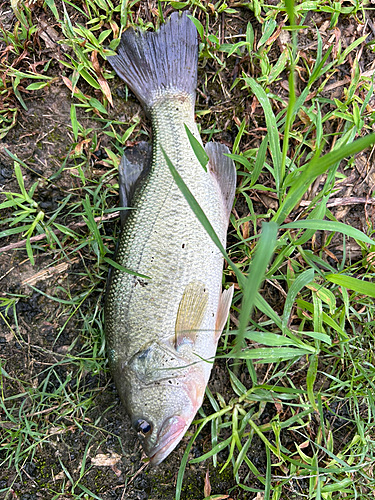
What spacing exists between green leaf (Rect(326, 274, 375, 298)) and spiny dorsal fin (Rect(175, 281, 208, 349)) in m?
0.84

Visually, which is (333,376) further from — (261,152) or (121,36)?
(121,36)

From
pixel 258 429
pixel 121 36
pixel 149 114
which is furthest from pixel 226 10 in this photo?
pixel 258 429

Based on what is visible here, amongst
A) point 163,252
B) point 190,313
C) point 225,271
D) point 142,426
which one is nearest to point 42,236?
point 163,252

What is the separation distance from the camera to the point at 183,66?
2.65m

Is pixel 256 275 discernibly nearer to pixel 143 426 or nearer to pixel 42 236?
pixel 143 426

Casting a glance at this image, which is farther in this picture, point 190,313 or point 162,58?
point 162,58

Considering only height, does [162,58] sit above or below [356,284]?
above

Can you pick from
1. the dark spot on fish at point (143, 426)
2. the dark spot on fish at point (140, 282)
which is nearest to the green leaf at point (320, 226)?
the dark spot on fish at point (140, 282)

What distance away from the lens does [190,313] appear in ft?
7.48

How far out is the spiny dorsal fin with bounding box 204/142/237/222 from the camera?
2.61 metres

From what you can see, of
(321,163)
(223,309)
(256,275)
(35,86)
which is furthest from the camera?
(35,86)

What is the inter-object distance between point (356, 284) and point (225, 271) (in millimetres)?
1009

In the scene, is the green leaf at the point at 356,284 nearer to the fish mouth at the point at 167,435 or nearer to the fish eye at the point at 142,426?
the fish mouth at the point at 167,435

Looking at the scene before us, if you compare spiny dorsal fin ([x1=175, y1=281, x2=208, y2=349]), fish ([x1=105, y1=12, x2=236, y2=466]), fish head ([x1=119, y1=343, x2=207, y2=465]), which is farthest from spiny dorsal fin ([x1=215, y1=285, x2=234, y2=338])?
fish head ([x1=119, y1=343, x2=207, y2=465])
